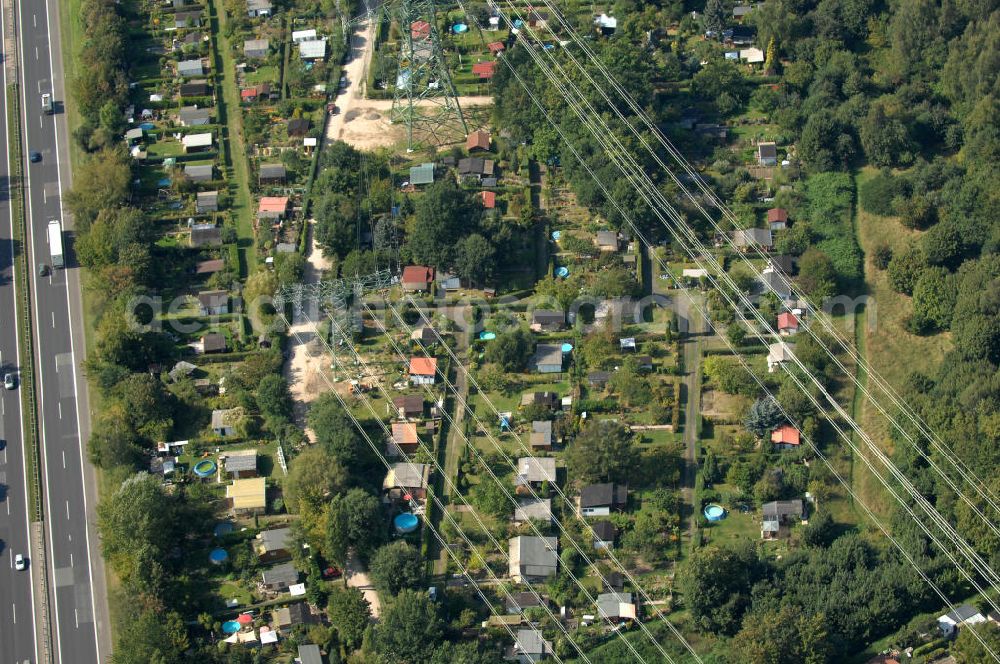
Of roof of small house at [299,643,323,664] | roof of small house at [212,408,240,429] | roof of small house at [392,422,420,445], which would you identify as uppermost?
roof of small house at [212,408,240,429]

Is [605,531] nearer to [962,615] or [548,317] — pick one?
[548,317]

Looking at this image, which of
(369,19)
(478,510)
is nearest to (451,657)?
(478,510)

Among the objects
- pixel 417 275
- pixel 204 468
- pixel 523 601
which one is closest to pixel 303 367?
pixel 204 468

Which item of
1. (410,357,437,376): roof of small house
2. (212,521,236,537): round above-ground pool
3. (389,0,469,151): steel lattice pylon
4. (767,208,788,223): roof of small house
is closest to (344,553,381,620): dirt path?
(212,521,236,537): round above-ground pool

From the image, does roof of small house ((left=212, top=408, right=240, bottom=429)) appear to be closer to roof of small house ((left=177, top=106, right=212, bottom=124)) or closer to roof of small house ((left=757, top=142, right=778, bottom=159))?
roof of small house ((left=177, top=106, right=212, bottom=124))

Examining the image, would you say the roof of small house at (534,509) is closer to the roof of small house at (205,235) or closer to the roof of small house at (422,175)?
the roof of small house at (422,175)
